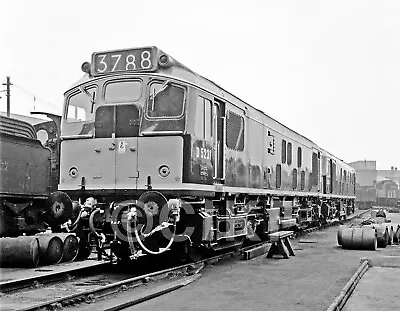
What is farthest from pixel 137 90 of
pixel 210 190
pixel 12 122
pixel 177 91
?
pixel 12 122

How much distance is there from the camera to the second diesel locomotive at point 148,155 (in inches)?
380

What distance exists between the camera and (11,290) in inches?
327

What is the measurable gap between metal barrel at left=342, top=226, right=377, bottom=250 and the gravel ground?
1.16 meters

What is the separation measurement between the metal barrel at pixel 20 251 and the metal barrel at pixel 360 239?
322 inches

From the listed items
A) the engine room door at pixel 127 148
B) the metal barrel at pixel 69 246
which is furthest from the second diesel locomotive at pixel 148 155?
the metal barrel at pixel 69 246

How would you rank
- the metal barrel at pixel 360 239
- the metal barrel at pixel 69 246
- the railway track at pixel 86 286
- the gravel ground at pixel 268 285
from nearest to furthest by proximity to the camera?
the railway track at pixel 86 286, the gravel ground at pixel 268 285, the metal barrel at pixel 69 246, the metal barrel at pixel 360 239

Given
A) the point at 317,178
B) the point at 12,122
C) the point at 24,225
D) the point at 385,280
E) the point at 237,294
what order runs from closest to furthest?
the point at 237,294 → the point at 385,280 → the point at 24,225 → the point at 12,122 → the point at 317,178

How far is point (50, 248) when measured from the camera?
453 inches

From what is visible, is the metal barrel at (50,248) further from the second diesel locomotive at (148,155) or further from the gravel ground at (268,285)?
the gravel ground at (268,285)

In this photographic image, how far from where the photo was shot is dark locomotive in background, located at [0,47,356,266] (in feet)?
31.9

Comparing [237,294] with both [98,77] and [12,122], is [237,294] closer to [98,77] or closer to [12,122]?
[98,77]

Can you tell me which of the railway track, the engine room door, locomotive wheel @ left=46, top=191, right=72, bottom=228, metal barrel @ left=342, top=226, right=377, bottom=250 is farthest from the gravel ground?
locomotive wheel @ left=46, top=191, right=72, bottom=228

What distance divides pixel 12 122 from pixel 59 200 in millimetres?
3161

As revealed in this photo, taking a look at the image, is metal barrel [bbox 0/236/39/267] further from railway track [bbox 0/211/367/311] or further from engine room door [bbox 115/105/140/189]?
engine room door [bbox 115/105/140/189]
